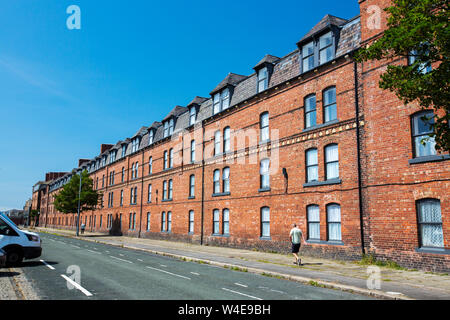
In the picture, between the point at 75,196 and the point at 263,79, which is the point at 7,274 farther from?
the point at 75,196

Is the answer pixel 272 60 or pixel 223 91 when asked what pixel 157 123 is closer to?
pixel 223 91

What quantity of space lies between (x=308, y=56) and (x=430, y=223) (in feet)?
36.4

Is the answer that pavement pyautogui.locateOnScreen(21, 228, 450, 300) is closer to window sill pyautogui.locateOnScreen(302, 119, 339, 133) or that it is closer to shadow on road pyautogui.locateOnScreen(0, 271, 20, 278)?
window sill pyautogui.locateOnScreen(302, 119, 339, 133)

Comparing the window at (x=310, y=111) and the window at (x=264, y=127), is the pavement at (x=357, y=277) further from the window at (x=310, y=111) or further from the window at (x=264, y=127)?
the window at (x=264, y=127)

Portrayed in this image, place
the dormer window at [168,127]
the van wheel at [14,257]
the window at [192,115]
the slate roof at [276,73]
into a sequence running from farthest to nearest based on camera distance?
the dormer window at [168,127] → the window at [192,115] → the slate roof at [276,73] → the van wheel at [14,257]

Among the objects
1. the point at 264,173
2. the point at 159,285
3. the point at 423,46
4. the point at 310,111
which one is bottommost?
the point at 159,285

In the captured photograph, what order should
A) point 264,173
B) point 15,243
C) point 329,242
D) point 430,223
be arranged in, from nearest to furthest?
point 15,243 < point 430,223 < point 329,242 < point 264,173

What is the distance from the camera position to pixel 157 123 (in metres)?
40.5

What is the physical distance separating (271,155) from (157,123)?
22.3 meters

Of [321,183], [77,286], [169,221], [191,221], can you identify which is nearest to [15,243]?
[77,286]

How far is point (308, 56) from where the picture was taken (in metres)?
19.7

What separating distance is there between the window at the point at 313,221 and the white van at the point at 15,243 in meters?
12.7

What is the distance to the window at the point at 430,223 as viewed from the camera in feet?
42.0

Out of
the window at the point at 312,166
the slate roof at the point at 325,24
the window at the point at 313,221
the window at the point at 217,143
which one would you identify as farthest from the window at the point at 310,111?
the window at the point at 217,143
